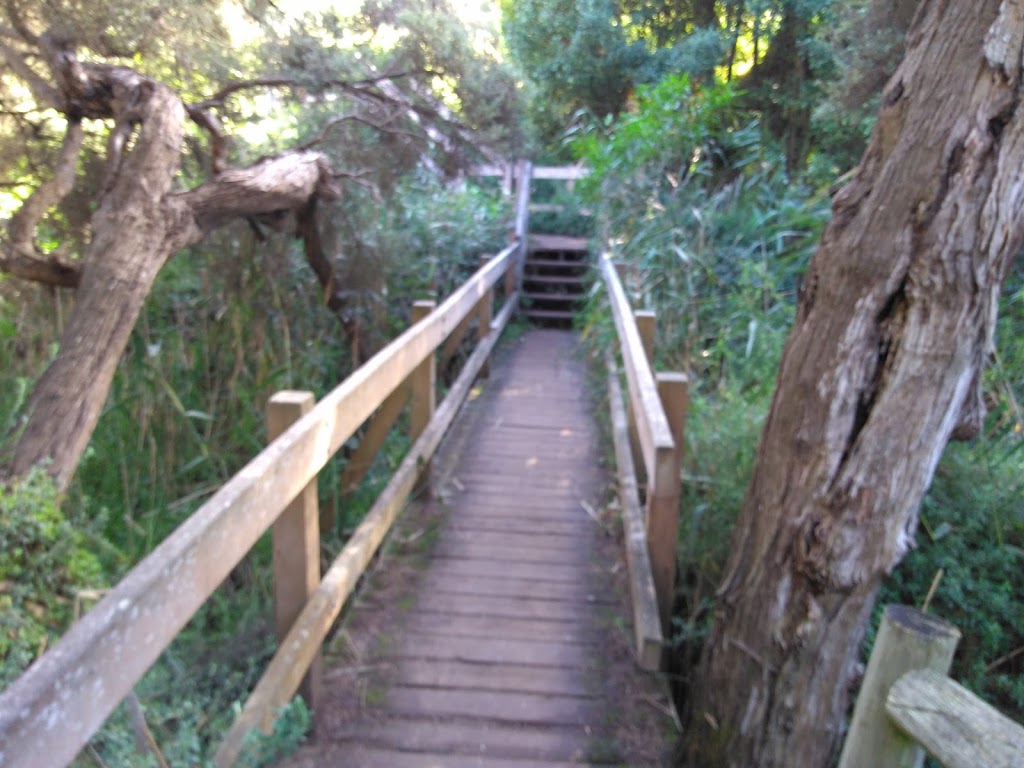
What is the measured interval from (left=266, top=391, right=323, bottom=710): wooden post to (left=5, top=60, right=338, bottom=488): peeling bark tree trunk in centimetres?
94

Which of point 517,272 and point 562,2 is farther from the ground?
point 562,2

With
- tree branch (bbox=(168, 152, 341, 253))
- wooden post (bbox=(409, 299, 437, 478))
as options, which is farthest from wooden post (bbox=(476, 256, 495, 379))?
wooden post (bbox=(409, 299, 437, 478))

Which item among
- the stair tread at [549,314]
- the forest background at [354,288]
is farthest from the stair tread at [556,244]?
the forest background at [354,288]

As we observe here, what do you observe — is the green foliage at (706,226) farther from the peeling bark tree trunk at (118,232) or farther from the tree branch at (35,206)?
the tree branch at (35,206)

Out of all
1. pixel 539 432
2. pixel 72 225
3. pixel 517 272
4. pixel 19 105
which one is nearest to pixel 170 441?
pixel 72 225

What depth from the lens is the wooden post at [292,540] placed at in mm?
2422

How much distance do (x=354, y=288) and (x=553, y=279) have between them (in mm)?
→ 6513

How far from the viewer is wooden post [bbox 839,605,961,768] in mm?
1609

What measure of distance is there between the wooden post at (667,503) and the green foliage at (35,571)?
6.11 feet

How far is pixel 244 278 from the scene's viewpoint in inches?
207

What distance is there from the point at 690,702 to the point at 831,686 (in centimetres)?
67

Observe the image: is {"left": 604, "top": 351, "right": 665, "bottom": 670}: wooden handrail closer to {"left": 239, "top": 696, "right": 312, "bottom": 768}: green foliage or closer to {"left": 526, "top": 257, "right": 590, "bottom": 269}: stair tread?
{"left": 239, "top": 696, "right": 312, "bottom": 768}: green foliage

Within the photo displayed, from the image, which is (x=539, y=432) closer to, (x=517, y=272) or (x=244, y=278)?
(x=244, y=278)

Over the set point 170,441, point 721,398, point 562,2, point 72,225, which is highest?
point 562,2
